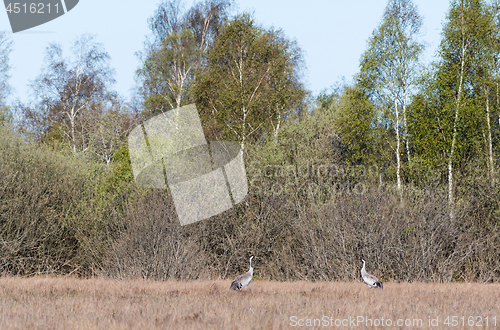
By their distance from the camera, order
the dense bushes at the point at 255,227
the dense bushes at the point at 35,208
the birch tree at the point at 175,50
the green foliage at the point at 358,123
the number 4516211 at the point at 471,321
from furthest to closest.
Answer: the birch tree at the point at 175,50 → the green foliage at the point at 358,123 → the dense bushes at the point at 35,208 → the dense bushes at the point at 255,227 → the number 4516211 at the point at 471,321

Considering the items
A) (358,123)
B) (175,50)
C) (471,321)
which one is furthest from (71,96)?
(471,321)

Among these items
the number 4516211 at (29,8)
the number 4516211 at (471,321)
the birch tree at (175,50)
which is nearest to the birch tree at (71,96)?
the birch tree at (175,50)

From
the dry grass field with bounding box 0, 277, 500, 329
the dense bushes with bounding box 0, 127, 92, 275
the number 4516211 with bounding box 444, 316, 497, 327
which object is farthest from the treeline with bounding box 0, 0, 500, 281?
the number 4516211 with bounding box 444, 316, 497, 327

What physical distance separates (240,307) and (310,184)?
10607 millimetres

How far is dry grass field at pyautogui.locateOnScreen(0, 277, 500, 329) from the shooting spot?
5.96 metres

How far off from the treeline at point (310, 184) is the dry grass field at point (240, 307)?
13.2 ft

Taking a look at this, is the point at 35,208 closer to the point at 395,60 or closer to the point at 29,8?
the point at 29,8

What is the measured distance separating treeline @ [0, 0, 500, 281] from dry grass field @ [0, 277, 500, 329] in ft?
13.2

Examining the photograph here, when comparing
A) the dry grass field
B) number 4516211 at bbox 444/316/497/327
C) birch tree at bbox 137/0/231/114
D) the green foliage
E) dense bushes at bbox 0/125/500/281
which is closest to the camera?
the dry grass field

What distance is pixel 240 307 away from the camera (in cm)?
732

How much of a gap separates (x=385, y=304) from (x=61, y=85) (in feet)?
89.9

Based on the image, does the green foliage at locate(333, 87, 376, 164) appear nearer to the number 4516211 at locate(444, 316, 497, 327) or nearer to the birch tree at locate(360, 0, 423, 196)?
the birch tree at locate(360, 0, 423, 196)

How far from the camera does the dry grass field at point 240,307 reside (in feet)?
19.6

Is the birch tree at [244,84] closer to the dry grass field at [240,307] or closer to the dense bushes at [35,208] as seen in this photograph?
the dense bushes at [35,208]
